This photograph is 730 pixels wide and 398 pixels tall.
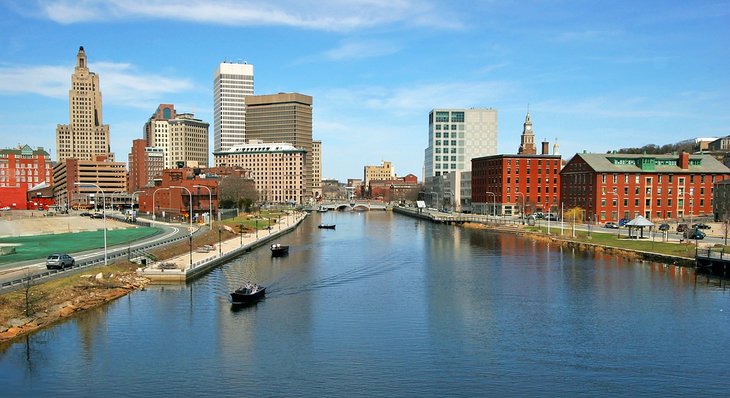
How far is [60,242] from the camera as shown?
309 ft

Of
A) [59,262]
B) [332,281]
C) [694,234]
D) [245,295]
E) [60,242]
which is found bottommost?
[332,281]

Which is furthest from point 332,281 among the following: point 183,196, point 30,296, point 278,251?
point 183,196

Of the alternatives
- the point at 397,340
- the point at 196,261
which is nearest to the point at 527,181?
the point at 196,261

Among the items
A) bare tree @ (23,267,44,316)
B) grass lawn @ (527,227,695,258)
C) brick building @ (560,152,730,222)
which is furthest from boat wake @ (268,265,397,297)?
brick building @ (560,152,730,222)

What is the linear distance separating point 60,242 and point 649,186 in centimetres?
11116

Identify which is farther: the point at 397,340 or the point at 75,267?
the point at 75,267

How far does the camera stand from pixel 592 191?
129 metres

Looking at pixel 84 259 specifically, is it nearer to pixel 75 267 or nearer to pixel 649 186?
pixel 75 267

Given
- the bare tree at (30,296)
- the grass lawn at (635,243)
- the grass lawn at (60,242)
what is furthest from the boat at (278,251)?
the grass lawn at (635,243)

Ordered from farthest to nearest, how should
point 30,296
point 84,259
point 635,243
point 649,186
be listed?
1. point 649,186
2. point 635,243
3. point 84,259
4. point 30,296

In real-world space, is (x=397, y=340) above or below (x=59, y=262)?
below

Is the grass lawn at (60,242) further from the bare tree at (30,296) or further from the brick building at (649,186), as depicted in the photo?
the brick building at (649,186)

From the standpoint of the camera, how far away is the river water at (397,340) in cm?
3456

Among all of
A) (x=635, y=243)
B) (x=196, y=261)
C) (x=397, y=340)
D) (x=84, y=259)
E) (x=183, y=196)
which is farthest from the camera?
(x=183, y=196)
